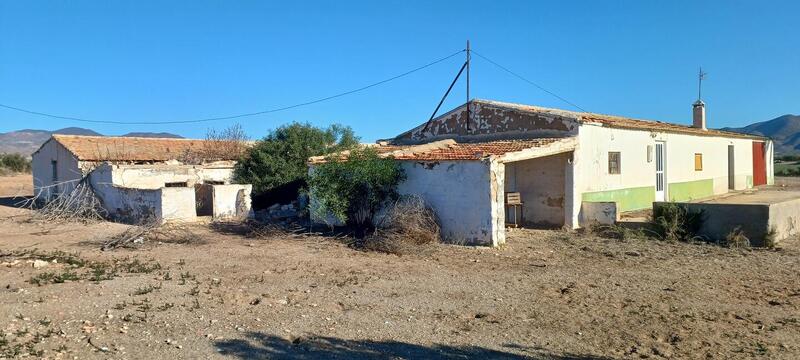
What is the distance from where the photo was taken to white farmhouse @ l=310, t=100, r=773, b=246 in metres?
13.3

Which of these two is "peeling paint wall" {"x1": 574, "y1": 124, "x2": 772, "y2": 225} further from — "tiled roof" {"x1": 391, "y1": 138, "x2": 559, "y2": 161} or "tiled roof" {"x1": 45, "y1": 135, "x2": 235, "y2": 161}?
"tiled roof" {"x1": 45, "y1": 135, "x2": 235, "y2": 161}

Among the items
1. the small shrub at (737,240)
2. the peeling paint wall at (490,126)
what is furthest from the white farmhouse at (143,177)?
the small shrub at (737,240)

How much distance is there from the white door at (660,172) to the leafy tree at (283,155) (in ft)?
34.8

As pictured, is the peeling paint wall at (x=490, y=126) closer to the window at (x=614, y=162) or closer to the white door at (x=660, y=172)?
the window at (x=614, y=162)

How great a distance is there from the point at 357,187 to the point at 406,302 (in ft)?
23.0

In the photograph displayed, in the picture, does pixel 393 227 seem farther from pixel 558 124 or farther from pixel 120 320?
pixel 120 320

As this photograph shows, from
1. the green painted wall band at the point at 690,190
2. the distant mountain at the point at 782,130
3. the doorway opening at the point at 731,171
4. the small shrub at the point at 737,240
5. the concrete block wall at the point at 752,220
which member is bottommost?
the small shrub at the point at 737,240

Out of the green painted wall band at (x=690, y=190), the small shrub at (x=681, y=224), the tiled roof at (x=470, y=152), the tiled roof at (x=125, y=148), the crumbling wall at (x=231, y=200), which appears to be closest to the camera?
the small shrub at (x=681, y=224)

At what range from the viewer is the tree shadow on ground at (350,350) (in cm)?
576

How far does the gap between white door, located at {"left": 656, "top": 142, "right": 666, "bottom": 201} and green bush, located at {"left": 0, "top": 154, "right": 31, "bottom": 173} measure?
55.9 meters

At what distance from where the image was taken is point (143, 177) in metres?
21.2

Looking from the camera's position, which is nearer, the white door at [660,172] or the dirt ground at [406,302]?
the dirt ground at [406,302]

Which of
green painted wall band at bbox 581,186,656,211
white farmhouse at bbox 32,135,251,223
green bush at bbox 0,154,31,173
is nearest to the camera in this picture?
green painted wall band at bbox 581,186,656,211

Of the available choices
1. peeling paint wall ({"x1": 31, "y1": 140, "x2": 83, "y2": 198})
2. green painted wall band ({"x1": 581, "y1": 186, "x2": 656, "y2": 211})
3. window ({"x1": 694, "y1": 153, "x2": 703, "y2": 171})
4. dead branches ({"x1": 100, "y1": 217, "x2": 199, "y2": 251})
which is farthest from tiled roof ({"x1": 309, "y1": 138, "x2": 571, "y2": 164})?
peeling paint wall ({"x1": 31, "y1": 140, "x2": 83, "y2": 198})
